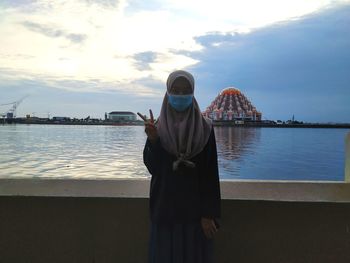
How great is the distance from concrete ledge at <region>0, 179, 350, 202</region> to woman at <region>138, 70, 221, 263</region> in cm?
49

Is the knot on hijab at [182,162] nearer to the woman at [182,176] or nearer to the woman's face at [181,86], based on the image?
the woman at [182,176]

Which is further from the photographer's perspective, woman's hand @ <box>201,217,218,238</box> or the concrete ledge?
the concrete ledge

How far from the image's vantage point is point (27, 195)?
3.17 m

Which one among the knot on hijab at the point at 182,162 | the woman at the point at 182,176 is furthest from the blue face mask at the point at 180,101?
the knot on hijab at the point at 182,162

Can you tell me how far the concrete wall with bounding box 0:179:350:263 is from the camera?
310cm

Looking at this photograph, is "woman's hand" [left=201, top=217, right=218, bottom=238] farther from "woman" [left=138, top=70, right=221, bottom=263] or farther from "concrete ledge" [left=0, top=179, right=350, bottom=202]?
"concrete ledge" [left=0, top=179, right=350, bottom=202]

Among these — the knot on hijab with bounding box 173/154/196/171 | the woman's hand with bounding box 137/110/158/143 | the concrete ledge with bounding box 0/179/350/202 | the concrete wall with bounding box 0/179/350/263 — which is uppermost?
the woman's hand with bounding box 137/110/158/143

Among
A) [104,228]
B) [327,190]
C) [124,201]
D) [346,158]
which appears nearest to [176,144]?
[124,201]

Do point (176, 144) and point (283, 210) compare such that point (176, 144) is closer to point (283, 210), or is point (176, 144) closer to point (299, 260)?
point (283, 210)

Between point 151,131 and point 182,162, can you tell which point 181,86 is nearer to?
point 151,131

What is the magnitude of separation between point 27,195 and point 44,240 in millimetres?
362

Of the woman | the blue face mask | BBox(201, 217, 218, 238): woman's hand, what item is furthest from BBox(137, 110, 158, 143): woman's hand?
BBox(201, 217, 218, 238): woman's hand

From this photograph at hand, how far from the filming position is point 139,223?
10.4ft

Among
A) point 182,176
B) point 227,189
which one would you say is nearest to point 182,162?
point 182,176
